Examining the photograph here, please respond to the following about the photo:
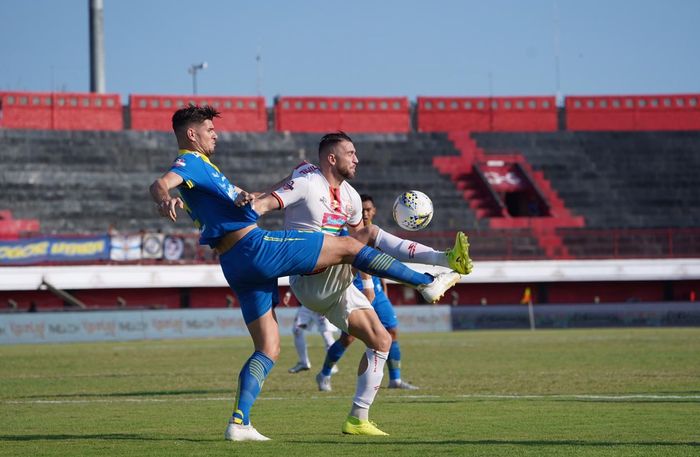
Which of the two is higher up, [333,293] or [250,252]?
[250,252]

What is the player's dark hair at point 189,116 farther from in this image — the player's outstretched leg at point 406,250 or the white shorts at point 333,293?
the player's outstretched leg at point 406,250

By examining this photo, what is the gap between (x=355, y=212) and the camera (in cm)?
941

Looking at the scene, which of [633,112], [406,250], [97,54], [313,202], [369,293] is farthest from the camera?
[97,54]

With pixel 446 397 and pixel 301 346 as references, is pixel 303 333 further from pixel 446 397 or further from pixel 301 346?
pixel 446 397

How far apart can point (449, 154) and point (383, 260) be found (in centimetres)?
4133

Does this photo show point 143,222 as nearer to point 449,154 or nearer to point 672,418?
point 449,154

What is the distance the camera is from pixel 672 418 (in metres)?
9.64

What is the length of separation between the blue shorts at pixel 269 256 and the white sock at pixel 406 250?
2.55 feet

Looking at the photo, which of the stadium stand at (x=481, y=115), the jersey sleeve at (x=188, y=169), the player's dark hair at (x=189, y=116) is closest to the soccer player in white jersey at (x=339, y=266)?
the jersey sleeve at (x=188, y=169)

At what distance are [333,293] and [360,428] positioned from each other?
1.12m

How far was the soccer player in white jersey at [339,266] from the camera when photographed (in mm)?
8875

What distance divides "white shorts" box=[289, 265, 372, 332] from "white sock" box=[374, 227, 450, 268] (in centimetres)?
37

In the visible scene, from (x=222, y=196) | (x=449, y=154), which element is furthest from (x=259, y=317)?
(x=449, y=154)

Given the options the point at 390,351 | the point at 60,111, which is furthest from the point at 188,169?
the point at 60,111
